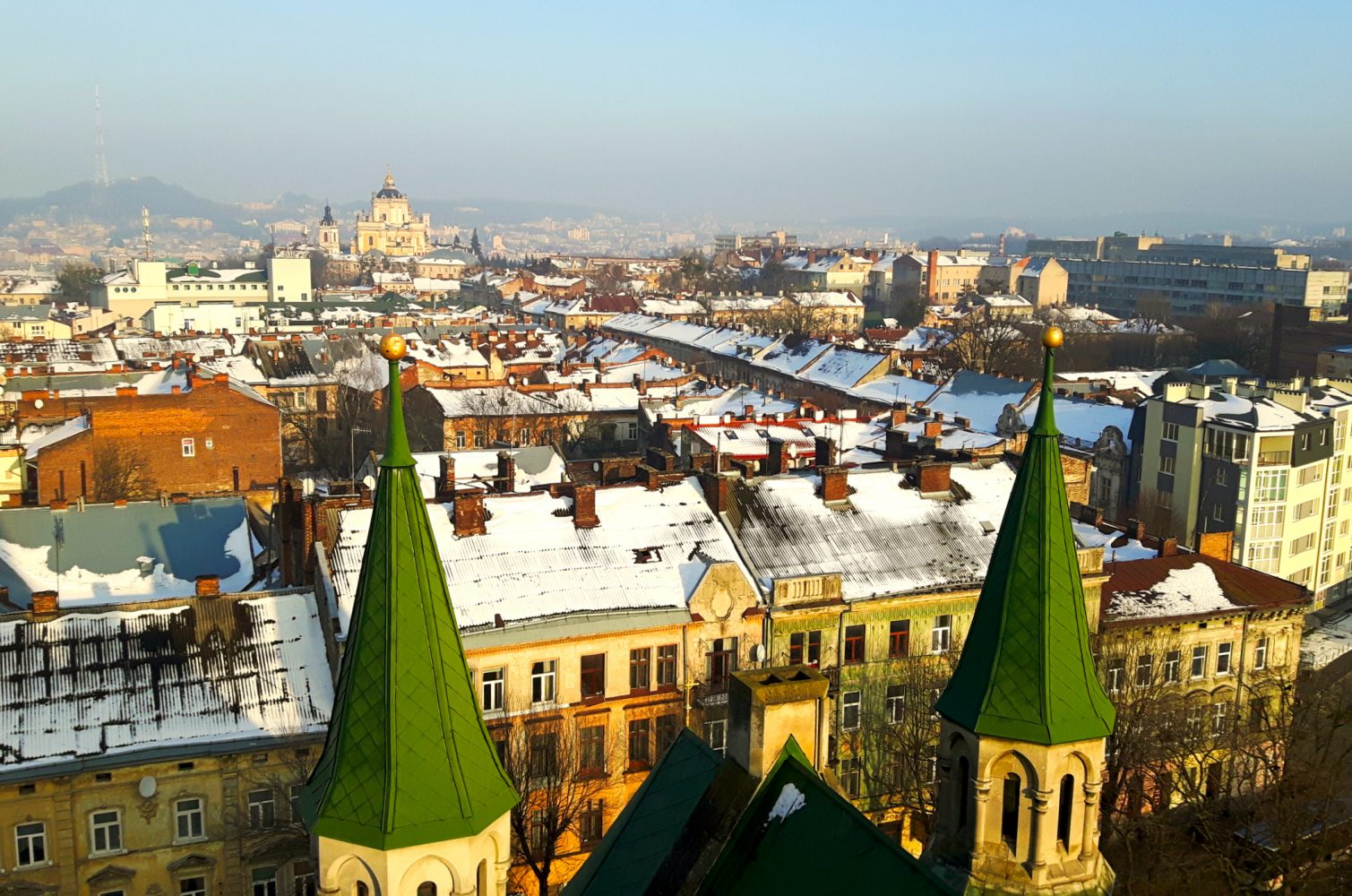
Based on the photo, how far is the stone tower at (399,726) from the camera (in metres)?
13.5

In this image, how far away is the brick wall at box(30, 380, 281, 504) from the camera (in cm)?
6300

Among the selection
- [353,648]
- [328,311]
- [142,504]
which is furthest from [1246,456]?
[328,311]

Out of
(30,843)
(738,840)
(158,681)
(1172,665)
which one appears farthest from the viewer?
(1172,665)

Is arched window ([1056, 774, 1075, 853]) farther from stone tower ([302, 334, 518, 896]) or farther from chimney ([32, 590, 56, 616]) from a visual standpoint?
chimney ([32, 590, 56, 616])

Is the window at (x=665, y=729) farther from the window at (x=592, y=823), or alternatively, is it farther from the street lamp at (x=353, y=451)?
the street lamp at (x=353, y=451)

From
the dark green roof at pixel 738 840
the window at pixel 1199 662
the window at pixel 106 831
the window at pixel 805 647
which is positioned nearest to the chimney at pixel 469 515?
the window at pixel 805 647

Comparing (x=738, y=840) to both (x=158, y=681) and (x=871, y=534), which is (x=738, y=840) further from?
(x=871, y=534)

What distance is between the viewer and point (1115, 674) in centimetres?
3719

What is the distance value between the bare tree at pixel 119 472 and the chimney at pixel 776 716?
4689cm

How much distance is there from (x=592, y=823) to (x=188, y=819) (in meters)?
10.4

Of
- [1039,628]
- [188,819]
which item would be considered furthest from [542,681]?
[1039,628]

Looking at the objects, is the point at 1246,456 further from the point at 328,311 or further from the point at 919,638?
the point at 328,311

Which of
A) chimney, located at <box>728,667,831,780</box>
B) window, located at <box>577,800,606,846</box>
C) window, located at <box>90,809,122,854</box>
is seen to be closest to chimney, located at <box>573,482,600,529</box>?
window, located at <box>577,800,606,846</box>

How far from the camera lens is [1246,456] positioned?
5794 cm
